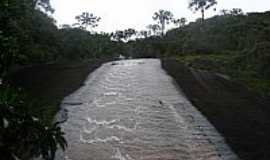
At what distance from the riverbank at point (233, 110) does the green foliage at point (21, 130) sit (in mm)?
7164

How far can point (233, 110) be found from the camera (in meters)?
15.3

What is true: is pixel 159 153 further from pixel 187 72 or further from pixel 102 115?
pixel 187 72

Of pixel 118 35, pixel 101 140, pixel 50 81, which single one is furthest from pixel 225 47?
pixel 101 140

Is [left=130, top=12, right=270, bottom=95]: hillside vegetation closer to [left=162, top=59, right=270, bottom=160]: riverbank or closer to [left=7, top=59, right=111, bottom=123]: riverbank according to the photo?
[left=162, top=59, right=270, bottom=160]: riverbank

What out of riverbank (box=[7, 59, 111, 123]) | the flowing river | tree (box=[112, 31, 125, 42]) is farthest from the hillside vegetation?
riverbank (box=[7, 59, 111, 123])

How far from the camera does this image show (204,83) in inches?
818

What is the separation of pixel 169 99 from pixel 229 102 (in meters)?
2.09

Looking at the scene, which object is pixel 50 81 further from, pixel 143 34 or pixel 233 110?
Answer: pixel 143 34

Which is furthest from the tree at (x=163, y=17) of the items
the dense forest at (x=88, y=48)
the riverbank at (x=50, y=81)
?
the riverbank at (x=50, y=81)

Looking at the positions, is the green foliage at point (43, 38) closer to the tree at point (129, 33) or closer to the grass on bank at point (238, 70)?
the tree at point (129, 33)

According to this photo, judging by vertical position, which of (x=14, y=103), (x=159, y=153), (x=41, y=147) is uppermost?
(x=14, y=103)

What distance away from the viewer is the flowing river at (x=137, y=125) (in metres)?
10.9

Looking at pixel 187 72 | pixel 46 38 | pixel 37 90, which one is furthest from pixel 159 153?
pixel 46 38

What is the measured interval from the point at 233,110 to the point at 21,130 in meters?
12.0
